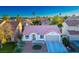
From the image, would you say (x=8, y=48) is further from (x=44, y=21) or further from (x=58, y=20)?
(x=58, y=20)

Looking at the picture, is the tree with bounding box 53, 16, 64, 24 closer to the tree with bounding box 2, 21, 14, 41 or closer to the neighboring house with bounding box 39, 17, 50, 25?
the neighboring house with bounding box 39, 17, 50, 25

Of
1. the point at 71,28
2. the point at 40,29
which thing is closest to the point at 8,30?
the point at 40,29

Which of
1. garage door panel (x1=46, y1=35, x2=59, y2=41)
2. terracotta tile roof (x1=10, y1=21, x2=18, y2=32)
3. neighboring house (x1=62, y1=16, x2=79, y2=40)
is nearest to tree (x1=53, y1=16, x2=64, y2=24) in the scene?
neighboring house (x1=62, y1=16, x2=79, y2=40)

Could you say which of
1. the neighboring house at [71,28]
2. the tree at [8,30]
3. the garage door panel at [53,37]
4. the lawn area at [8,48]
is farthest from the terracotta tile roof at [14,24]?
the neighboring house at [71,28]

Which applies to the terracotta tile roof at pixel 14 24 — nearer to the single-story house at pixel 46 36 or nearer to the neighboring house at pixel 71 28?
the single-story house at pixel 46 36
